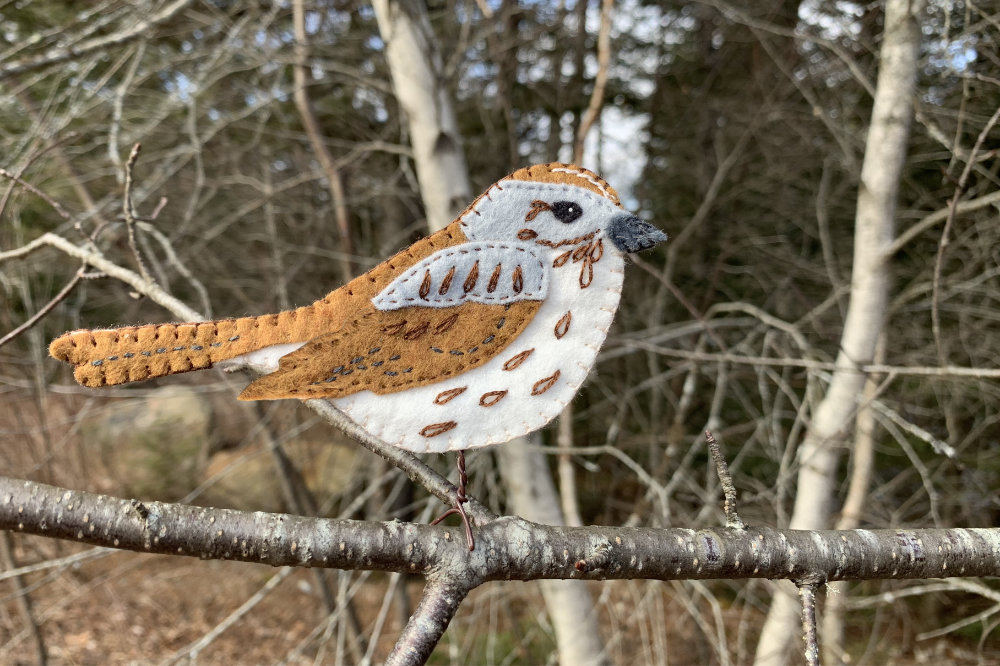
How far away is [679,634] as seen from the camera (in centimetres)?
326

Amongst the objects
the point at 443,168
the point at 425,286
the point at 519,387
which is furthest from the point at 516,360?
the point at 443,168

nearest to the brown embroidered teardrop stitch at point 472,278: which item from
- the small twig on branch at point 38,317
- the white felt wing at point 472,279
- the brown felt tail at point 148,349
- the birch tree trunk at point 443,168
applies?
the white felt wing at point 472,279

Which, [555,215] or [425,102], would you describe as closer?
[555,215]

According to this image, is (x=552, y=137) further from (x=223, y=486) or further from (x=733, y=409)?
(x=223, y=486)

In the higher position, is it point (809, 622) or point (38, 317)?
point (38, 317)

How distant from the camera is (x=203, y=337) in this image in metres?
0.61

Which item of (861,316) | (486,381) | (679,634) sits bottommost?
(679,634)

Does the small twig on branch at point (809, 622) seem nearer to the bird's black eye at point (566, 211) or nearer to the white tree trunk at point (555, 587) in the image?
the bird's black eye at point (566, 211)

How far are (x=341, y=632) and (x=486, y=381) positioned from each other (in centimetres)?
132

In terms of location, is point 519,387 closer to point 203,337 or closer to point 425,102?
point 203,337

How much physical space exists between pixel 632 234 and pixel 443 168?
1022 mm

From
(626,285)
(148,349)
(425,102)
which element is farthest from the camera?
(626,285)

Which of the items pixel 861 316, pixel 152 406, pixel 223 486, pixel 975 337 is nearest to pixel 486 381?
pixel 861 316

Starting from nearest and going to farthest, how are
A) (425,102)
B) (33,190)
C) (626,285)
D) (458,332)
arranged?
(458,332), (33,190), (425,102), (626,285)
